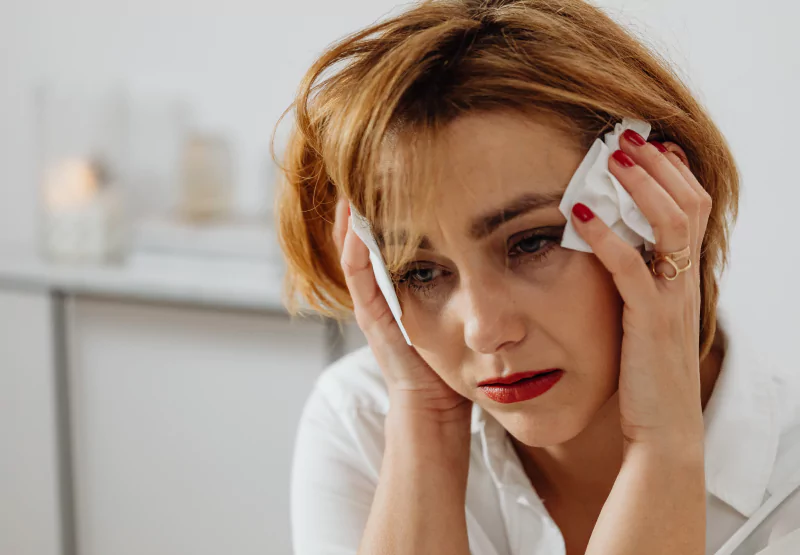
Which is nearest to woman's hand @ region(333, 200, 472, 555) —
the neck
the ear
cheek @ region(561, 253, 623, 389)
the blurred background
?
the neck

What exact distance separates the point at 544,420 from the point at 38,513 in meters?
1.48

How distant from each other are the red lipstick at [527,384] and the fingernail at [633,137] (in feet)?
Answer: 0.72

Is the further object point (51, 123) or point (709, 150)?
point (51, 123)

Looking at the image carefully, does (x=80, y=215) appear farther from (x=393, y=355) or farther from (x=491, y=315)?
(x=491, y=315)

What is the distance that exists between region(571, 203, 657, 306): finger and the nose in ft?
0.28

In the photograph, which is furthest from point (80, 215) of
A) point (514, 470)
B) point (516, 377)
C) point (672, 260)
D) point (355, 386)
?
point (672, 260)

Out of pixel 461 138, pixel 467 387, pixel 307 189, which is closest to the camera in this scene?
pixel 461 138

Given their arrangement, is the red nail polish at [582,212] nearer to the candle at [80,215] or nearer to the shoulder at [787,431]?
the shoulder at [787,431]

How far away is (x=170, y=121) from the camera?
2.12 metres

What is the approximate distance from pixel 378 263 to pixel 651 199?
266mm

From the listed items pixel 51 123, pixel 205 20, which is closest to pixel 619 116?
pixel 205 20

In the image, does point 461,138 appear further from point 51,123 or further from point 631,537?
point 51,123

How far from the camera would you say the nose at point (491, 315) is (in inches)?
33.6

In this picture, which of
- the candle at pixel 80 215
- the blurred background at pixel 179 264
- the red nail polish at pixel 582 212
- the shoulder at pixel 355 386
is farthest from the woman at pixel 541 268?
the candle at pixel 80 215
